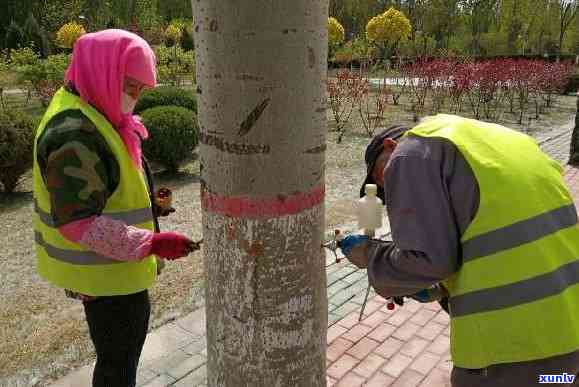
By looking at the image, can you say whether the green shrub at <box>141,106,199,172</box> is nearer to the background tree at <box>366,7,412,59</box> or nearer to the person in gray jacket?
the person in gray jacket

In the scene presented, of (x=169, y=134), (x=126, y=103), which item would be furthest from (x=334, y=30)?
(x=126, y=103)

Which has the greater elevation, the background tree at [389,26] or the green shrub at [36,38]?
the background tree at [389,26]

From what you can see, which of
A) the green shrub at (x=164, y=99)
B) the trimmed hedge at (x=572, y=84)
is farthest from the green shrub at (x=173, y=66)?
the trimmed hedge at (x=572, y=84)

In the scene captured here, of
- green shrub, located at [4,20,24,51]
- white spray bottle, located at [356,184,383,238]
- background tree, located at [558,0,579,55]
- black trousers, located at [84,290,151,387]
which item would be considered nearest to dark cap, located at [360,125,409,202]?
white spray bottle, located at [356,184,383,238]

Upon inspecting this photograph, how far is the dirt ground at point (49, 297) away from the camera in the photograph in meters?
2.98

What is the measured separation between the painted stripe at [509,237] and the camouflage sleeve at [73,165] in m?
1.13

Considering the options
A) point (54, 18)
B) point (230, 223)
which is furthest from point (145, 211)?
point (54, 18)

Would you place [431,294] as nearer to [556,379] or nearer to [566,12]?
[556,379]

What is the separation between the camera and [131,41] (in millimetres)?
1811

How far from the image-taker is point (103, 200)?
171 centimetres

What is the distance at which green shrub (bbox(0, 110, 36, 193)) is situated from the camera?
577cm

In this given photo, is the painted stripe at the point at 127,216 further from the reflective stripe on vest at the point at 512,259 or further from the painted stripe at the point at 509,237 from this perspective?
the painted stripe at the point at 509,237

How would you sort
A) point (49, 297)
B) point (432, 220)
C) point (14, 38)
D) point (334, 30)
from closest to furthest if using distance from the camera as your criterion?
point (432, 220)
point (49, 297)
point (334, 30)
point (14, 38)

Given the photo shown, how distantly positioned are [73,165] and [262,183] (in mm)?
782
